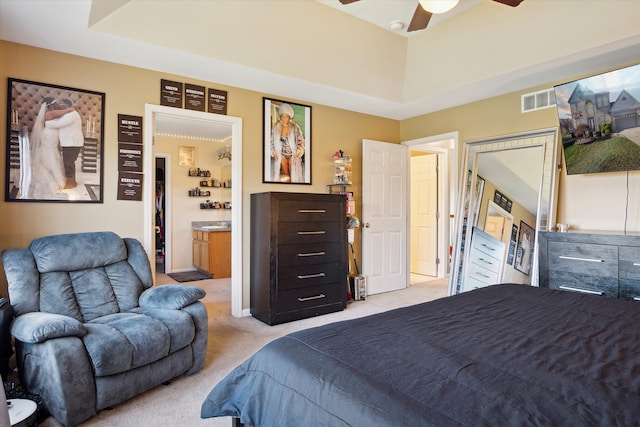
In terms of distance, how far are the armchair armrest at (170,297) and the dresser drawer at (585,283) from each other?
2989 millimetres

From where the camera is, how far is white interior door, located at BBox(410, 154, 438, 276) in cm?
649

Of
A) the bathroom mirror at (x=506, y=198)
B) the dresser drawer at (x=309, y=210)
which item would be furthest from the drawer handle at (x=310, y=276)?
the bathroom mirror at (x=506, y=198)

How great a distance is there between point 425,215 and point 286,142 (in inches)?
128

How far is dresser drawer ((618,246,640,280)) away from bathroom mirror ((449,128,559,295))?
0.86 m

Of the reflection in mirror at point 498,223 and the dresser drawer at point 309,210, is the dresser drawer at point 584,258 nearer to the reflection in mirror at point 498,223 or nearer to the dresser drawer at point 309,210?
the reflection in mirror at point 498,223

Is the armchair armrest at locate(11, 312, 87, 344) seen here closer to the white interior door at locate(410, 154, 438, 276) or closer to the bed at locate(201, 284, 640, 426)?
the bed at locate(201, 284, 640, 426)

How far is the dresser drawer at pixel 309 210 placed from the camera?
3840 millimetres

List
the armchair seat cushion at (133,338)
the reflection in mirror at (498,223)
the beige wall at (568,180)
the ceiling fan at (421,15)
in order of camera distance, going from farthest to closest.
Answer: the reflection in mirror at (498,223), the beige wall at (568,180), the ceiling fan at (421,15), the armchair seat cushion at (133,338)

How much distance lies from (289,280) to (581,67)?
3426 millimetres

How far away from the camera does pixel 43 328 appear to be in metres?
2.00

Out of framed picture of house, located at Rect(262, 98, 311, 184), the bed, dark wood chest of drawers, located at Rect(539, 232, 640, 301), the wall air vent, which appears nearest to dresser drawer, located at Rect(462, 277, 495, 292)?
dark wood chest of drawers, located at Rect(539, 232, 640, 301)

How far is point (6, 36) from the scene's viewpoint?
2.91m

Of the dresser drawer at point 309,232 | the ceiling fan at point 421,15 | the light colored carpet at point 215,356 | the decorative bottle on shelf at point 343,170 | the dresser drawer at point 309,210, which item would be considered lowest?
the light colored carpet at point 215,356

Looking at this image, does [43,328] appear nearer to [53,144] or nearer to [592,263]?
[53,144]
